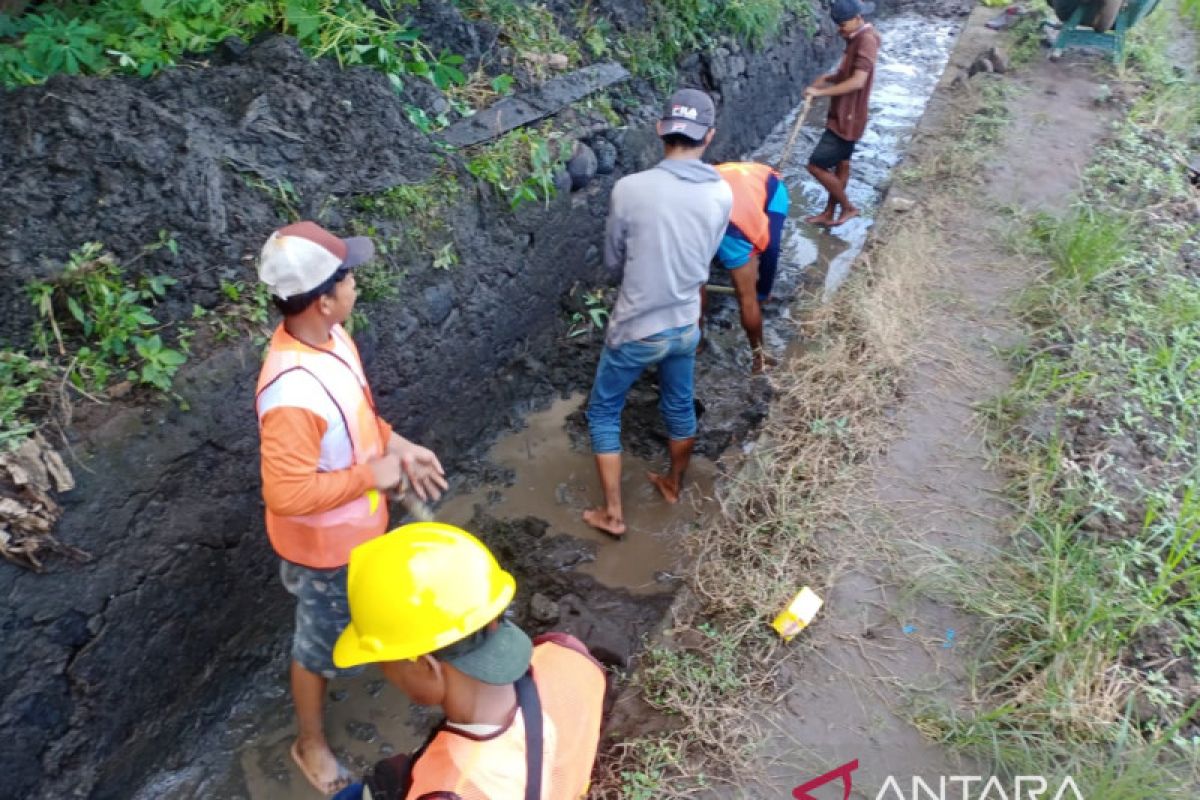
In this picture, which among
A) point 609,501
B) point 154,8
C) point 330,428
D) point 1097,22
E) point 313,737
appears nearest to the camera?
point 330,428

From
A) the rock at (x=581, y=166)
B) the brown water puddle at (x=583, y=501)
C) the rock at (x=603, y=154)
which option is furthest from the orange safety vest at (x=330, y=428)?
the rock at (x=603, y=154)

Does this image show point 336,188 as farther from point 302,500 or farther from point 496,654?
point 496,654

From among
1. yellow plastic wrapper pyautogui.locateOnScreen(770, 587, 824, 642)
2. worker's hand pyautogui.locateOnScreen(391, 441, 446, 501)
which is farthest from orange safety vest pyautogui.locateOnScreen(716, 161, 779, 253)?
worker's hand pyautogui.locateOnScreen(391, 441, 446, 501)

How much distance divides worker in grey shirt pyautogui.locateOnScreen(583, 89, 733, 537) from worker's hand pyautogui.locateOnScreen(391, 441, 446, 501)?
1259mm

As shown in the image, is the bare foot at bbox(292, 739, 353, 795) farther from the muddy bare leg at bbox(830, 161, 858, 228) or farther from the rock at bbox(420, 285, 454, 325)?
the muddy bare leg at bbox(830, 161, 858, 228)

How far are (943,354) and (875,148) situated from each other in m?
4.41

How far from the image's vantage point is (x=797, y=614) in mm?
2623

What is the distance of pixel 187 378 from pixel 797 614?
2.32 metres

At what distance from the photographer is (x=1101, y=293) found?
4254mm

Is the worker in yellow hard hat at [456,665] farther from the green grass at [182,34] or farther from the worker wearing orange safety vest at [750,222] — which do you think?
the green grass at [182,34]

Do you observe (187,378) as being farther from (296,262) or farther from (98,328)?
(296,262)

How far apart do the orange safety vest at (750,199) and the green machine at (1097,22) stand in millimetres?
6301

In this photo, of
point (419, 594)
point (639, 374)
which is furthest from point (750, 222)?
point (419, 594)

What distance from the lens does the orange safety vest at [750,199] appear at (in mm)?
3922
